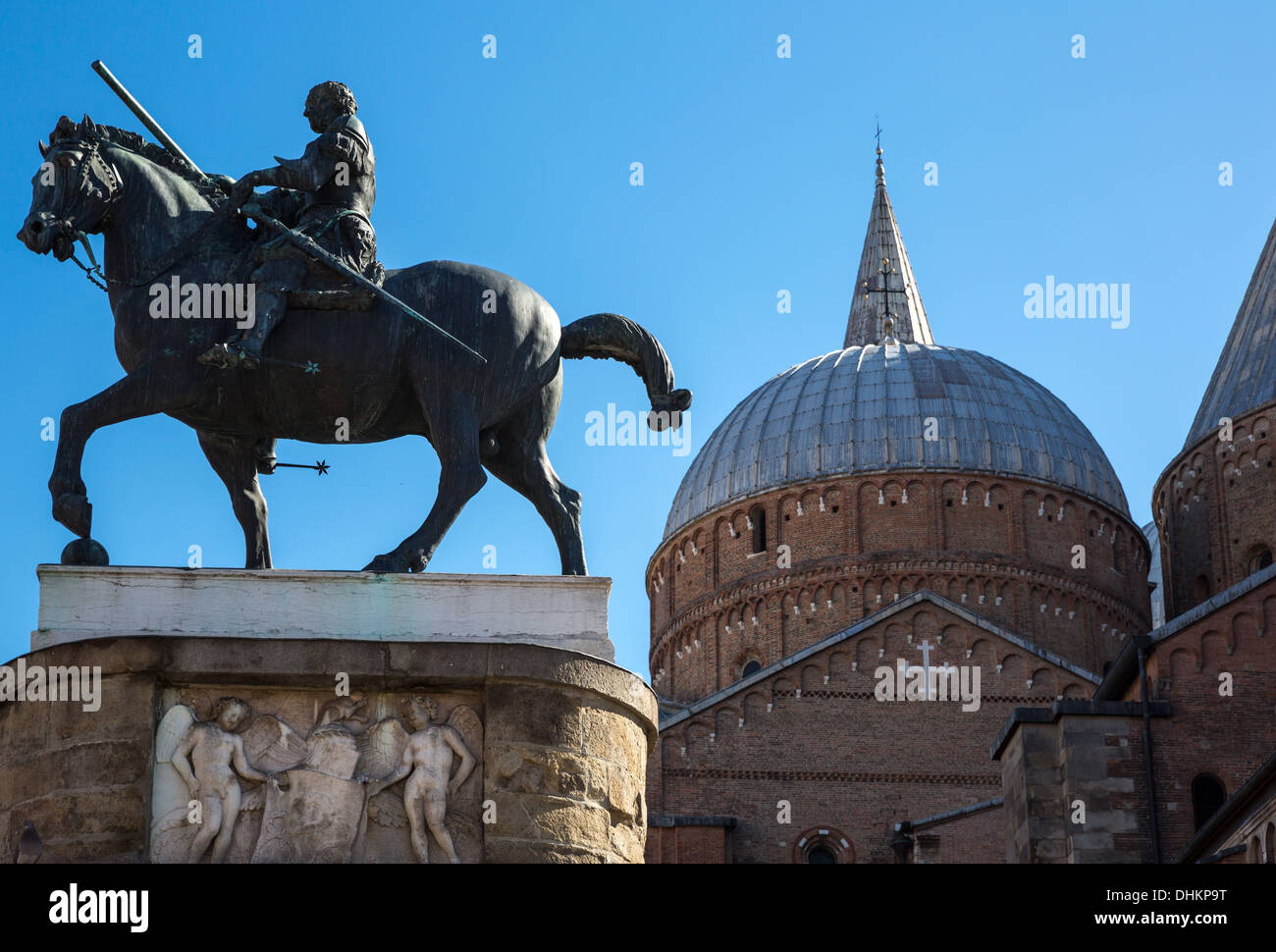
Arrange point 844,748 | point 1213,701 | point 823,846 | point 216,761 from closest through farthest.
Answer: point 216,761 < point 1213,701 < point 823,846 < point 844,748

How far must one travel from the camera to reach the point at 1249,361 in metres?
44.5

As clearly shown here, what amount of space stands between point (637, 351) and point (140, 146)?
3153 millimetres

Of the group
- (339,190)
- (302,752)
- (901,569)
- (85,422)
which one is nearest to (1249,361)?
(901,569)

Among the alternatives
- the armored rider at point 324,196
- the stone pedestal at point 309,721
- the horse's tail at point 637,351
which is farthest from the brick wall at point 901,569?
the stone pedestal at point 309,721

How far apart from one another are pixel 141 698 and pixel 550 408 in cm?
311

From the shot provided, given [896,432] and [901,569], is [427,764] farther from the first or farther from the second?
[896,432]

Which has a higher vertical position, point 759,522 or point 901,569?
point 759,522

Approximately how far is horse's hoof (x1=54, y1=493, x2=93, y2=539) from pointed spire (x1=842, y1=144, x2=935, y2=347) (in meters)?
48.1

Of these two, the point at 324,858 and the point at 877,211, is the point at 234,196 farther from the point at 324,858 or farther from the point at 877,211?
the point at 877,211

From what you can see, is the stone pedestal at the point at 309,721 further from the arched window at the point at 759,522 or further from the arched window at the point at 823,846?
the arched window at the point at 759,522

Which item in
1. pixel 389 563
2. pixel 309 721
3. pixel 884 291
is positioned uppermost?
pixel 884 291

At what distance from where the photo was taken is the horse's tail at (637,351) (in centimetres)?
1295

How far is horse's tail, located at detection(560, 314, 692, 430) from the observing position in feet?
42.5
